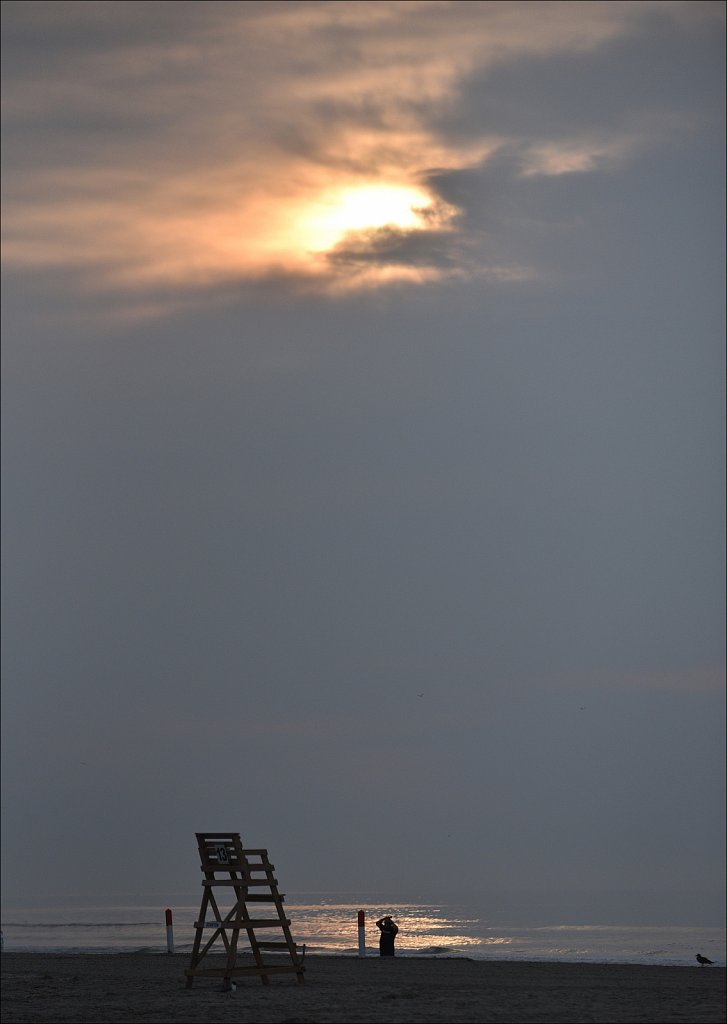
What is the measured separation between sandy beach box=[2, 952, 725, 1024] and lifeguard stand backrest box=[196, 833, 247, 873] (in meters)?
1.91

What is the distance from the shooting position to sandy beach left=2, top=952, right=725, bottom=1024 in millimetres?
17484

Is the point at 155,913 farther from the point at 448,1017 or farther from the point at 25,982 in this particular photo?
the point at 448,1017

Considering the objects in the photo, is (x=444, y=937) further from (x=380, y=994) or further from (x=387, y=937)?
(x=380, y=994)

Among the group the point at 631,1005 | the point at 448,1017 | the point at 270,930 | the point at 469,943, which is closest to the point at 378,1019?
the point at 448,1017

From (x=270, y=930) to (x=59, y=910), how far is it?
64.1m

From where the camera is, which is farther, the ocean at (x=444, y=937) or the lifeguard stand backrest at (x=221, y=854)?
the ocean at (x=444, y=937)

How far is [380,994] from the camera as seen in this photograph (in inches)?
798

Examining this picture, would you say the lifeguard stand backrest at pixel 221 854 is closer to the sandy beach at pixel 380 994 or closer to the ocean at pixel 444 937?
the sandy beach at pixel 380 994

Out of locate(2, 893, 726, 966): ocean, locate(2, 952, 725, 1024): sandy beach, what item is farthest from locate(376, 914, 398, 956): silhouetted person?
locate(2, 893, 726, 966): ocean

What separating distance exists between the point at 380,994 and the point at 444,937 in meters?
42.5

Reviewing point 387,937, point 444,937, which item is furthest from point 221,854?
point 444,937

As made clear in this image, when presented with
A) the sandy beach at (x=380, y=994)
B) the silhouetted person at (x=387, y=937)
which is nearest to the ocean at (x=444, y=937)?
the silhouetted person at (x=387, y=937)

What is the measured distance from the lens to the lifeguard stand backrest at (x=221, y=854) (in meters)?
21.0

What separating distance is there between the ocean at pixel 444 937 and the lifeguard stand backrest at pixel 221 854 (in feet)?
63.8
